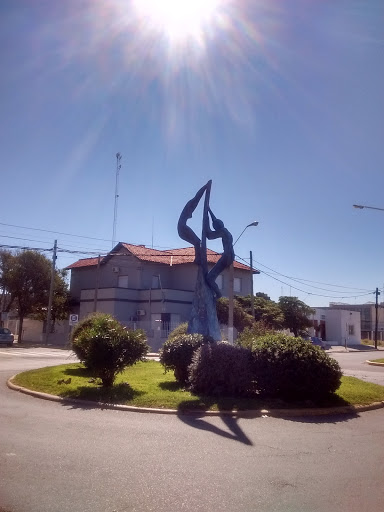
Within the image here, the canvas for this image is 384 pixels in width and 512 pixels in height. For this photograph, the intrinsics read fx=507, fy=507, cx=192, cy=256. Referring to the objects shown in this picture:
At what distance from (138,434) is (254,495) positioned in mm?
3145

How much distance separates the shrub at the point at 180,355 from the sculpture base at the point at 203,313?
4169 millimetres

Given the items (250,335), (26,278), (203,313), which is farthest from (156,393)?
(26,278)

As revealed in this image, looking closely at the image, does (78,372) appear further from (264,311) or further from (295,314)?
(295,314)

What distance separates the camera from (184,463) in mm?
6480

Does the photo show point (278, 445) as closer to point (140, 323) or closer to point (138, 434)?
point (138, 434)

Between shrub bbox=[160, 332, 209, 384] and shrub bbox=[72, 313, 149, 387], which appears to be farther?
shrub bbox=[160, 332, 209, 384]

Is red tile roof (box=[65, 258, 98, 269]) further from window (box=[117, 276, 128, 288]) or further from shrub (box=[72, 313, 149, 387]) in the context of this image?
shrub (box=[72, 313, 149, 387])

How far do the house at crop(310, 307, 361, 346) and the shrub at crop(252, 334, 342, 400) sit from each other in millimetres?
51630

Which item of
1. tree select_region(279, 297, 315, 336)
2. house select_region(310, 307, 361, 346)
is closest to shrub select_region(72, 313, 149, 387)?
tree select_region(279, 297, 315, 336)

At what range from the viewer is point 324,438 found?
8297 millimetres

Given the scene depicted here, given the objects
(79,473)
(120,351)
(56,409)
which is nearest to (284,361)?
(120,351)

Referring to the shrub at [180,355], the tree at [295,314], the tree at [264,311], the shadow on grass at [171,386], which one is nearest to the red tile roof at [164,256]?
the tree at [264,311]

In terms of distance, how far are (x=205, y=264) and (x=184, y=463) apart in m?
12.5

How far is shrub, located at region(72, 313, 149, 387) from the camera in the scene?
1213 cm
